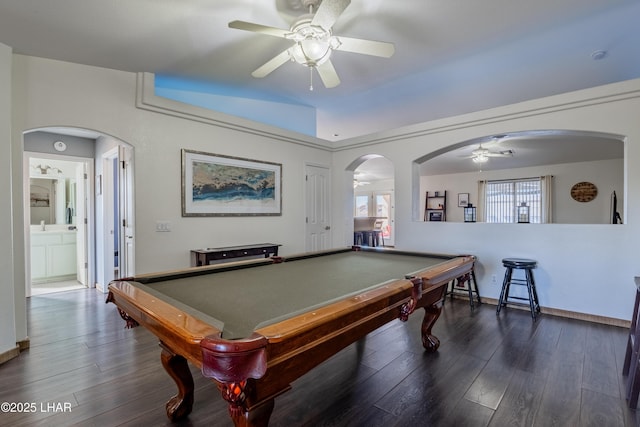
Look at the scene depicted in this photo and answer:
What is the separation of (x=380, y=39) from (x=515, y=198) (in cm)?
710

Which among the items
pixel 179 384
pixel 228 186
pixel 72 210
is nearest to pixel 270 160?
pixel 228 186

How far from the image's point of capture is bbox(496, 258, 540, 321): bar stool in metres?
3.41

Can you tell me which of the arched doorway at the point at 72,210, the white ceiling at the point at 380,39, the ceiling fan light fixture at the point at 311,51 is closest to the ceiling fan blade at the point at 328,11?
the ceiling fan light fixture at the point at 311,51

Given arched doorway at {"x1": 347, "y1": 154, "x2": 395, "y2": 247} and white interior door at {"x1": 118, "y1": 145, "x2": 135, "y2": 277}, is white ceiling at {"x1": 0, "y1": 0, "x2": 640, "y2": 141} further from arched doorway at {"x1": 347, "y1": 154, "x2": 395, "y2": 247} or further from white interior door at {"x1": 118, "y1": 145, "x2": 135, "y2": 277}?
arched doorway at {"x1": 347, "y1": 154, "x2": 395, "y2": 247}

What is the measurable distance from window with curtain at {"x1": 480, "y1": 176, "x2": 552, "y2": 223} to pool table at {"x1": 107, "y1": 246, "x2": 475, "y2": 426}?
6796 millimetres

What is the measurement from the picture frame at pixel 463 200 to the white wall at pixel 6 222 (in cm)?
952

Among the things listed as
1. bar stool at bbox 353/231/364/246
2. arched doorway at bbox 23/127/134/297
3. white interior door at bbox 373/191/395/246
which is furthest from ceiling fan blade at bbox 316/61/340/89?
white interior door at bbox 373/191/395/246

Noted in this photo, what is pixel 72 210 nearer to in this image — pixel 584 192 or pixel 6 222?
pixel 6 222

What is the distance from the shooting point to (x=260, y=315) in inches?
50.6

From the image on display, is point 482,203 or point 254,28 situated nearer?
point 254,28

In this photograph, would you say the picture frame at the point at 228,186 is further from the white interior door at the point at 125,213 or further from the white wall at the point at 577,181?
the white wall at the point at 577,181

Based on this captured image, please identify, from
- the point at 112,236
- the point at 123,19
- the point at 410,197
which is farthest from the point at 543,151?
the point at 112,236

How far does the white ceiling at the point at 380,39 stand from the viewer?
2375 mm

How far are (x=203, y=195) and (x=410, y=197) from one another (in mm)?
2997
